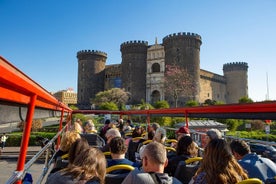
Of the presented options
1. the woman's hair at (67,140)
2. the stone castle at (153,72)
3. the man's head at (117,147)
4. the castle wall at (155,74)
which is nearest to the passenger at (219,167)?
the man's head at (117,147)

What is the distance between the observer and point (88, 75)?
61.2m

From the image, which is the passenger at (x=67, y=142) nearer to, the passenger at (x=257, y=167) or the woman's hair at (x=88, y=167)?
the woman's hair at (x=88, y=167)

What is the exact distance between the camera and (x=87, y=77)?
61.3 m

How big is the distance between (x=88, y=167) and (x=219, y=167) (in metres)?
1.15

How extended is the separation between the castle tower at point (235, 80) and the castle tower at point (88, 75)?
35972 mm

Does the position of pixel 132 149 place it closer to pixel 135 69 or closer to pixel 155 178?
pixel 155 178

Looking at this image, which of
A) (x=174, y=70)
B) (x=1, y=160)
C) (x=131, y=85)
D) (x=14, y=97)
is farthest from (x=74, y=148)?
(x=131, y=85)

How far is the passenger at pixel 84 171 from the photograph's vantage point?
6.27 feet

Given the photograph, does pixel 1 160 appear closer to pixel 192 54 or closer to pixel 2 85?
pixel 2 85

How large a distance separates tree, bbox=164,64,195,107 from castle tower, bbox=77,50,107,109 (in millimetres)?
20391

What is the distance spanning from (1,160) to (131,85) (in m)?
39.8

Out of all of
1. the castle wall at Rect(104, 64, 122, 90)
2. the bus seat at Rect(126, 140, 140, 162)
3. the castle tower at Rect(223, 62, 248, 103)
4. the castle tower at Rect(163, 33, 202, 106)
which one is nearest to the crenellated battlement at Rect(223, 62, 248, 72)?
the castle tower at Rect(223, 62, 248, 103)

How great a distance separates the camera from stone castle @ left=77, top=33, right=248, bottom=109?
4991 cm

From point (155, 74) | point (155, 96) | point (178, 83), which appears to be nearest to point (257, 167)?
point (178, 83)
